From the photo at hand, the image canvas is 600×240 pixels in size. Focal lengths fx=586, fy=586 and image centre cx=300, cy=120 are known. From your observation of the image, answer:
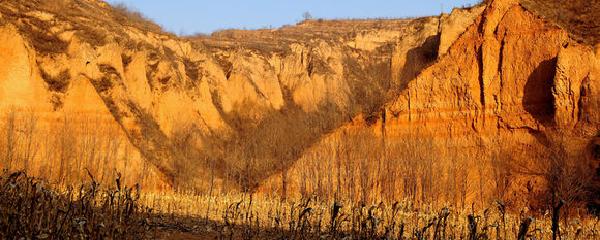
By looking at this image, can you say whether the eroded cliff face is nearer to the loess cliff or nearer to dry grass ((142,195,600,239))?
the loess cliff

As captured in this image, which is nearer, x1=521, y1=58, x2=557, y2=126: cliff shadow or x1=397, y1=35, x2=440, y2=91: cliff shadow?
x1=521, y1=58, x2=557, y2=126: cliff shadow

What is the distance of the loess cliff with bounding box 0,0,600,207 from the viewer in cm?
3403

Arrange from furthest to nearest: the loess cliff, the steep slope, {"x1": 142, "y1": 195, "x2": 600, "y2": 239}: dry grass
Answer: the steep slope → the loess cliff → {"x1": 142, "y1": 195, "x2": 600, "y2": 239}: dry grass

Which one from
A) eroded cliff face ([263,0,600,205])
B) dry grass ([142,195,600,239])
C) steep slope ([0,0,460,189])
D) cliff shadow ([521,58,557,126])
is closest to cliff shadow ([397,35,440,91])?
steep slope ([0,0,460,189])

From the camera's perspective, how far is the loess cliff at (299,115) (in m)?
34.0

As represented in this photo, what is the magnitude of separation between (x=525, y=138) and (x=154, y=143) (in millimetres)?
28205

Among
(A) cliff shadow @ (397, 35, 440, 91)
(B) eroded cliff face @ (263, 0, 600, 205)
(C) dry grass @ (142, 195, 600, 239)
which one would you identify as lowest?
(C) dry grass @ (142, 195, 600, 239)

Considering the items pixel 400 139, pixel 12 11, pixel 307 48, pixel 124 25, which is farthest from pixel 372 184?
pixel 307 48

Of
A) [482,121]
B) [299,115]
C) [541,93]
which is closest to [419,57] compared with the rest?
[299,115]

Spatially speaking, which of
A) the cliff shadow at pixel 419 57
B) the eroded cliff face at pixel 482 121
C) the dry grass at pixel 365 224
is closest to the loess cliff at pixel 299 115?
the eroded cliff face at pixel 482 121

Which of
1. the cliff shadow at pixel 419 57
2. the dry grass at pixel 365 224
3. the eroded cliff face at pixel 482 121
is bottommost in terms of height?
the dry grass at pixel 365 224

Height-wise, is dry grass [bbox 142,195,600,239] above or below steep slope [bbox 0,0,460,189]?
below

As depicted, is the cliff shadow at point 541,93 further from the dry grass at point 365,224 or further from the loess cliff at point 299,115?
the dry grass at point 365,224

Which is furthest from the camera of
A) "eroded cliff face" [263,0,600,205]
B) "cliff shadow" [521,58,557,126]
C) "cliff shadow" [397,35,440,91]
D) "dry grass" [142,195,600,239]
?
"cliff shadow" [397,35,440,91]
